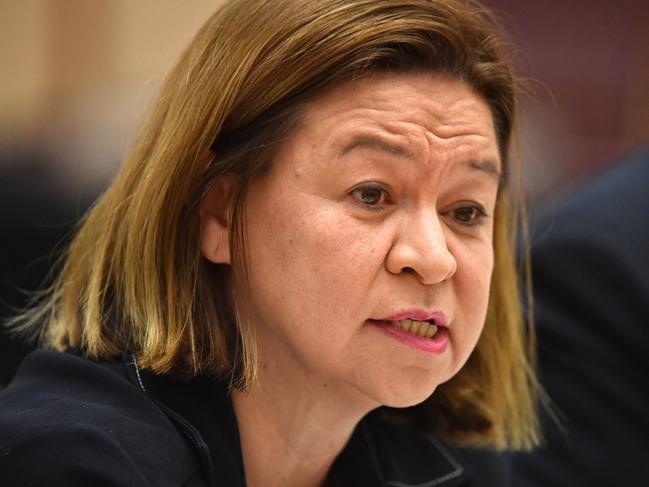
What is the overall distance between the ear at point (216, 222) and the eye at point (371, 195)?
22cm

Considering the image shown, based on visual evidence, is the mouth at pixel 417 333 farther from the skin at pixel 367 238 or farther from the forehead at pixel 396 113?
the forehead at pixel 396 113

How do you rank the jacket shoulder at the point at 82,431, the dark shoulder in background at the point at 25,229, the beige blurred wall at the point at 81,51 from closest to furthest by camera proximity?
the jacket shoulder at the point at 82,431 → the dark shoulder in background at the point at 25,229 → the beige blurred wall at the point at 81,51

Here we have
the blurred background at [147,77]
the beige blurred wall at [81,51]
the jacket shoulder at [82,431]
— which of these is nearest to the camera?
the jacket shoulder at [82,431]

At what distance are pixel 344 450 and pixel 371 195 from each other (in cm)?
57

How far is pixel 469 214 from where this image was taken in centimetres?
191

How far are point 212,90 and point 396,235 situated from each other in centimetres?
38

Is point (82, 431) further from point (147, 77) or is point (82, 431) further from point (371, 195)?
point (147, 77)

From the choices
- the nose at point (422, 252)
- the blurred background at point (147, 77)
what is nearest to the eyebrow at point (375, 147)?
the nose at point (422, 252)

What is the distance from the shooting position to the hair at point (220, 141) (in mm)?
1790

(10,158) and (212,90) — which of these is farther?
(10,158)

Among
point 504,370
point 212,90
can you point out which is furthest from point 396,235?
point 504,370

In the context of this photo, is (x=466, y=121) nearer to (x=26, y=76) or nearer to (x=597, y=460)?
(x=597, y=460)

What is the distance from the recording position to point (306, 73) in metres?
1.77

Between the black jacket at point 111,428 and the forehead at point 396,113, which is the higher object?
the forehead at point 396,113
